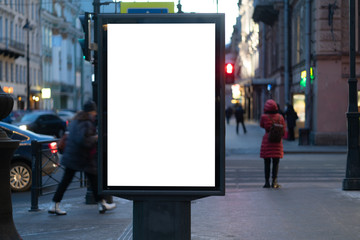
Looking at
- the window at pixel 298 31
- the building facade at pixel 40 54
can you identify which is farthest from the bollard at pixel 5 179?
the building facade at pixel 40 54

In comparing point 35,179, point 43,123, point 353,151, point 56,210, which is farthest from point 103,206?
point 43,123

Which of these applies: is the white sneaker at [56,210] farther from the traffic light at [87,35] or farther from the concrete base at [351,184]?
the concrete base at [351,184]

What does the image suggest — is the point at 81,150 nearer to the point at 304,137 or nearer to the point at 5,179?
the point at 5,179

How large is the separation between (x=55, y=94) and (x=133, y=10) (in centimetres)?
7279

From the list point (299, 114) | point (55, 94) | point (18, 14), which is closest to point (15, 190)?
point (299, 114)

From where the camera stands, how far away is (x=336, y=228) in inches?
324

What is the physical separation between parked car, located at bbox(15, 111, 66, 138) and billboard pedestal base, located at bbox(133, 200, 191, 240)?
26.1 metres

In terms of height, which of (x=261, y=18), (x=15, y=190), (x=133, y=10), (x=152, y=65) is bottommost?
(x=15, y=190)

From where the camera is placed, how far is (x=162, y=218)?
5156mm

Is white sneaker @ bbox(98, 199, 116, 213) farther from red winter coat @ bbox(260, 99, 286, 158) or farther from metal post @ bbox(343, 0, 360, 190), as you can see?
metal post @ bbox(343, 0, 360, 190)

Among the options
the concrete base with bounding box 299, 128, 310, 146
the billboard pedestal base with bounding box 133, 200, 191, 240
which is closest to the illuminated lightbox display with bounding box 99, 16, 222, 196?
the billboard pedestal base with bounding box 133, 200, 191, 240

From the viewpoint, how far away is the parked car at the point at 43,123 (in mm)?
31438

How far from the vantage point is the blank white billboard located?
5008 millimetres

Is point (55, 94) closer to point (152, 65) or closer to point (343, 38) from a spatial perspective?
point (343, 38)
